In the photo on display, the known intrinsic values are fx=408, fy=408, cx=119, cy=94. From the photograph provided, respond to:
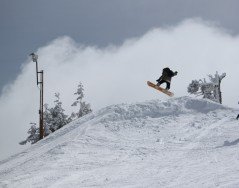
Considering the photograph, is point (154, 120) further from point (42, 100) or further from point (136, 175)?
point (42, 100)

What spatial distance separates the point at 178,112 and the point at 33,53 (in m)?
13.7

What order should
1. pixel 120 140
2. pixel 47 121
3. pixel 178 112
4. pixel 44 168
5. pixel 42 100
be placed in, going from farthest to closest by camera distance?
1. pixel 47 121
2. pixel 42 100
3. pixel 178 112
4. pixel 120 140
5. pixel 44 168

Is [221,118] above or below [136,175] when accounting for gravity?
above

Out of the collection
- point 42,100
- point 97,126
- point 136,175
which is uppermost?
point 42,100

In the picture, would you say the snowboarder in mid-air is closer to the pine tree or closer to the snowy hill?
the snowy hill

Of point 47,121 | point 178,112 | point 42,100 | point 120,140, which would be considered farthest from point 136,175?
point 47,121

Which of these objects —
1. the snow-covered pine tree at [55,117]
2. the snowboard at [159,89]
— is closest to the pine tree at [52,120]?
the snow-covered pine tree at [55,117]

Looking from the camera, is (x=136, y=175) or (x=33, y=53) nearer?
(x=136, y=175)

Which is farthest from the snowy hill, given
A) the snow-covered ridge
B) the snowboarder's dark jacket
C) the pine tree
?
the pine tree

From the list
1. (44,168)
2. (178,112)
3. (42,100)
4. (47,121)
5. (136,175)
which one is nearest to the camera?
(136,175)

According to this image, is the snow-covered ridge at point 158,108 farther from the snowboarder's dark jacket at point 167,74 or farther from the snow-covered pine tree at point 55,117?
the snow-covered pine tree at point 55,117

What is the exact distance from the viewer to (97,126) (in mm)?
20328

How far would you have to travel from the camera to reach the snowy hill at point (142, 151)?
12.0 m

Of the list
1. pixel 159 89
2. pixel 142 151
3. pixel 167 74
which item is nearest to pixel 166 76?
pixel 167 74
